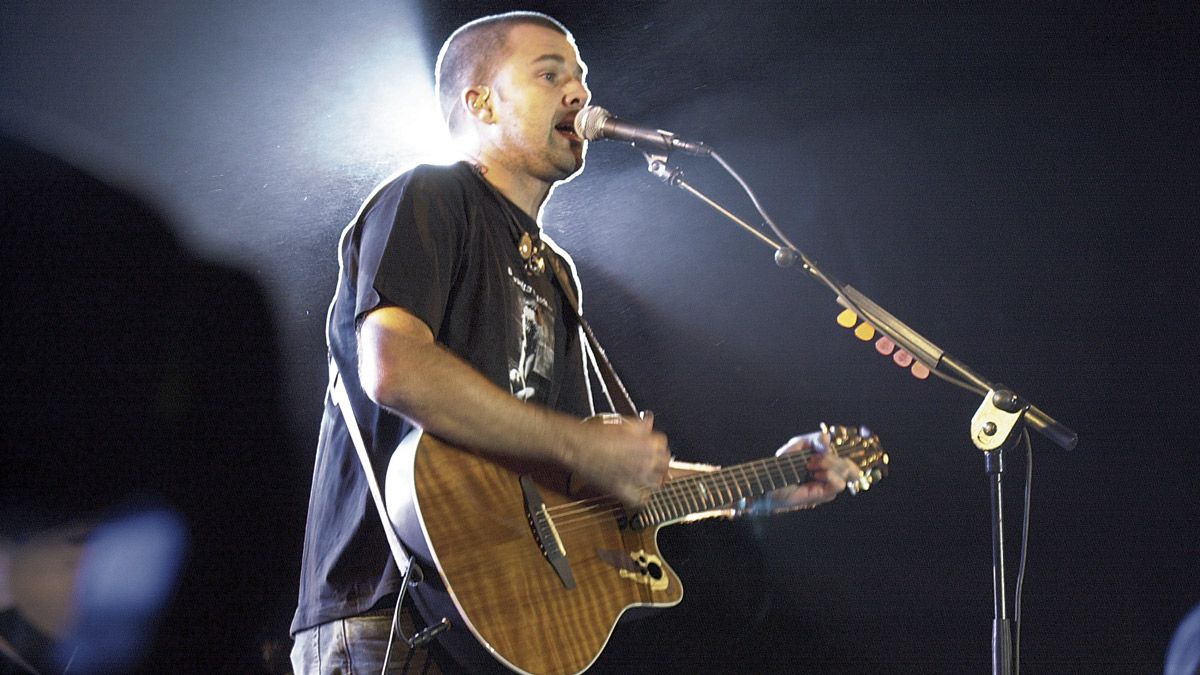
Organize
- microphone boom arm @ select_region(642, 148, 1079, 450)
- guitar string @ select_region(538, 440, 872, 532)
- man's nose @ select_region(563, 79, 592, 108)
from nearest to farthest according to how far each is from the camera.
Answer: guitar string @ select_region(538, 440, 872, 532) < microphone boom arm @ select_region(642, 148, 1079, 450) < man's nose @ select_region(563, 79, 592, 108)

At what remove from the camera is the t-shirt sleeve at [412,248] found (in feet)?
6.80

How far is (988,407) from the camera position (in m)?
2.63

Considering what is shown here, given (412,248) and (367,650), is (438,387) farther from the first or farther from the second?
(367,650)

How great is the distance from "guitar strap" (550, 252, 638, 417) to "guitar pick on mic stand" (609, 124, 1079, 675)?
0.37m

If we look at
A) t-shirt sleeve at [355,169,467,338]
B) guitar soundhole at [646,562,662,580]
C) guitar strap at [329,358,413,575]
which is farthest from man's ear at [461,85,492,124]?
guitar soundhole at [646,562,662,580]

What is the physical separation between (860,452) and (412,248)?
129 centimetres

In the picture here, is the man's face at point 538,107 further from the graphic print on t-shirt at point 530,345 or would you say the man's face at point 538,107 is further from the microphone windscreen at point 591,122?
the graphic print on t-shirt at point 530,345

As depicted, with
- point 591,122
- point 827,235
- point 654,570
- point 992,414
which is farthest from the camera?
point 827,235

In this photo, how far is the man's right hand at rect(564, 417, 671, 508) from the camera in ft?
7.06

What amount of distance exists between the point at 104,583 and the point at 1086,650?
3.02m

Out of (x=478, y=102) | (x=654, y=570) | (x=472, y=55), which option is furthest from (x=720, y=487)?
(x=472, y=55)

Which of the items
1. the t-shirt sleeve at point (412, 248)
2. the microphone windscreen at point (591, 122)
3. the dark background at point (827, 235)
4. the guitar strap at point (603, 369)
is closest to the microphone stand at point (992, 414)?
the microphone windscreen at point (591, 122)

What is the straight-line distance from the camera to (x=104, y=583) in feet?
10.3

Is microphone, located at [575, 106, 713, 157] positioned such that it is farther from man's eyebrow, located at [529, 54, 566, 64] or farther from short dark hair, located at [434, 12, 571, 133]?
short dark hair, located at [434, 12, 571, 133]
